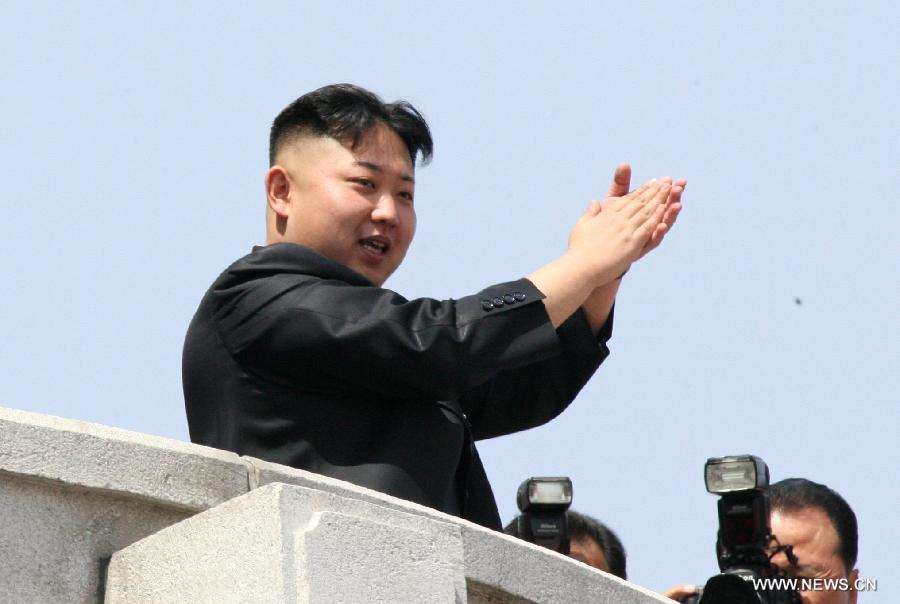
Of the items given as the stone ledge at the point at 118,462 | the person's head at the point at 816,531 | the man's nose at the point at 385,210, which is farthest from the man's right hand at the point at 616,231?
the person's head at the point at 816,531

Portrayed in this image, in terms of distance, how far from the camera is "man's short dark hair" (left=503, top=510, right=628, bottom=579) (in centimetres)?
798

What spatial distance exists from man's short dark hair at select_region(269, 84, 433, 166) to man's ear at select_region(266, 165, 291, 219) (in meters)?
0.12

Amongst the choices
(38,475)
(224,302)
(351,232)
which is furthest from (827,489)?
(38,475)

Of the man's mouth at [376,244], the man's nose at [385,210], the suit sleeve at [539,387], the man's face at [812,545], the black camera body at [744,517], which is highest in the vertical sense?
the man's nose at [385,210]

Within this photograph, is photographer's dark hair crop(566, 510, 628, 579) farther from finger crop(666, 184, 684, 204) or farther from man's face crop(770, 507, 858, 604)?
finger crop(666, 184, 684, 204)

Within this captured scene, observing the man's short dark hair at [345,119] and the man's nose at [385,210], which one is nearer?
the man's nose at [385,210]

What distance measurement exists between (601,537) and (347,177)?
3.19 meters

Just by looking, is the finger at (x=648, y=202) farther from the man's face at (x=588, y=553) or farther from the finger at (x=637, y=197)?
the man's face at (x=588, y=553)

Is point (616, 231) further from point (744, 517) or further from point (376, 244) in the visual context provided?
point (744, 517)

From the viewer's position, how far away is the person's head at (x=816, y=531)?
285 inches

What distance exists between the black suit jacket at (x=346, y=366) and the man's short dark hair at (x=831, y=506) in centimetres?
289

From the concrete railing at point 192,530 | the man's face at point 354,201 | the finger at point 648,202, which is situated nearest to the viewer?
the concrete railing at point 192,530

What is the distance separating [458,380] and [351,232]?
88 cm

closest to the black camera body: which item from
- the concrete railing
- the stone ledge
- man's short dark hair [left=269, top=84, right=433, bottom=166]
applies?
man's short dark hair [left=269, top=84, right=433, bottom=166]
